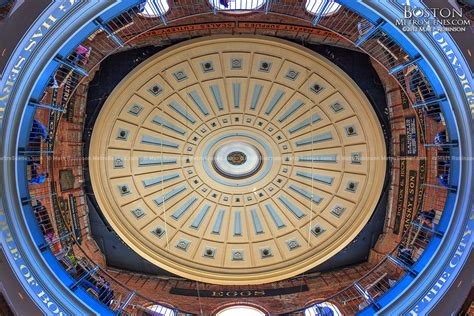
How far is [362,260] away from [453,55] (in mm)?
8902

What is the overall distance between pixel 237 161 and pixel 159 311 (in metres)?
6.50

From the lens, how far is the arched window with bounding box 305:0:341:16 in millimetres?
11612

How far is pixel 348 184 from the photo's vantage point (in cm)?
1647

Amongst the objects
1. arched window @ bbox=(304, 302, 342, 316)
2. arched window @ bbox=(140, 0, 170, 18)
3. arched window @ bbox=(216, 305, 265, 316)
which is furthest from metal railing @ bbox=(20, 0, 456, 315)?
arched window @ bbox=(216, 305, 265, 316)

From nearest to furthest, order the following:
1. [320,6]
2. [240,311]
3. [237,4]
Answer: [320,6] < [237,4] < [240,311]

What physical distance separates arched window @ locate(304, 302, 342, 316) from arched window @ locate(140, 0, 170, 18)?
439 inches

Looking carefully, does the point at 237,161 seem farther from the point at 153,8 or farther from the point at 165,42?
the point at 153,8

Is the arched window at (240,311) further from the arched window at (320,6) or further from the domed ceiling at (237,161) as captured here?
the arched window at (320,6)

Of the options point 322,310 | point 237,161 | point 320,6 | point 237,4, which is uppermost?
point 237,4

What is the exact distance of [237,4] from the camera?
13.2 m

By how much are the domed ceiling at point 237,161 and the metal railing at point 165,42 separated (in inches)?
78.9

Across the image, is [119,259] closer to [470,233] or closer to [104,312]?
[104,312]

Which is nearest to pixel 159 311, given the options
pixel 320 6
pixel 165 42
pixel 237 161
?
pixel 237 161

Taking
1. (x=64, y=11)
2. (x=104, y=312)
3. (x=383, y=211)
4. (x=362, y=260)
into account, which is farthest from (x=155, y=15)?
(x=362, y=260)
